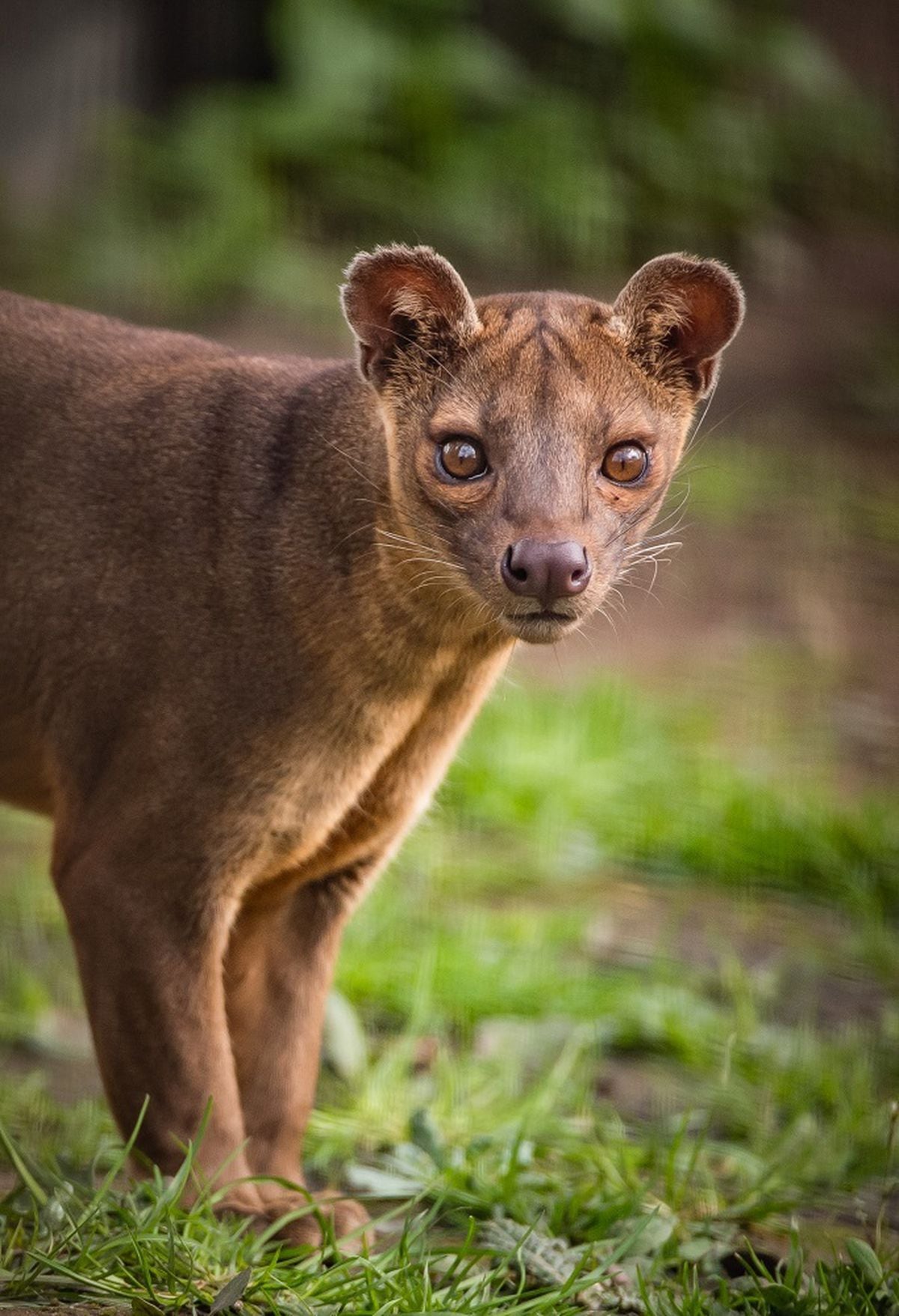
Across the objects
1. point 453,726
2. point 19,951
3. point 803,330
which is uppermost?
point 803,330

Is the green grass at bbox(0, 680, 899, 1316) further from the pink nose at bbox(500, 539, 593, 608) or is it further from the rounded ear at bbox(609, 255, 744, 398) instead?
the rounded ear at bbox(609, 255, 744, 398)

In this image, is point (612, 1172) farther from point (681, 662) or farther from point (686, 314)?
point (681, 662)

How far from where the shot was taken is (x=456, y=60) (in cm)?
980

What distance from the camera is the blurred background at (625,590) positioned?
441cm

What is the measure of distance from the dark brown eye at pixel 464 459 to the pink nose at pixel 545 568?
21 cm

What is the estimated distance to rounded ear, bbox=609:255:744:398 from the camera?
11.4ft

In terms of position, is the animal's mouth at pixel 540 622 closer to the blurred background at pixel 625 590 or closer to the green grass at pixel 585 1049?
the blurred background at pixel 625 590

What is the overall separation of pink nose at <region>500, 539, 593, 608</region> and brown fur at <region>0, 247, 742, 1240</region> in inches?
3.1

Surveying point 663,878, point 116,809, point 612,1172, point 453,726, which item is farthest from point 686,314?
point 663,878

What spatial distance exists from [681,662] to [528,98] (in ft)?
14.1

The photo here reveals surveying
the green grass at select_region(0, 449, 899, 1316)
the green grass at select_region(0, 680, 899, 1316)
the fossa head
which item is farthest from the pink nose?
the green grass at select_region(0, 680, 899, 1316)

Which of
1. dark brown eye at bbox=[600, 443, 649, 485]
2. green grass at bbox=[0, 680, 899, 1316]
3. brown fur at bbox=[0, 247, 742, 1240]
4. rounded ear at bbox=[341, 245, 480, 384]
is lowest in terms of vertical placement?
green grass at bbox=[0, 680, 899, 1316]

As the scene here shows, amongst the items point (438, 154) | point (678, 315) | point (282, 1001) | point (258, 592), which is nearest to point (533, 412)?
point (678, 315)

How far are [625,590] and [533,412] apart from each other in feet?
12.9
